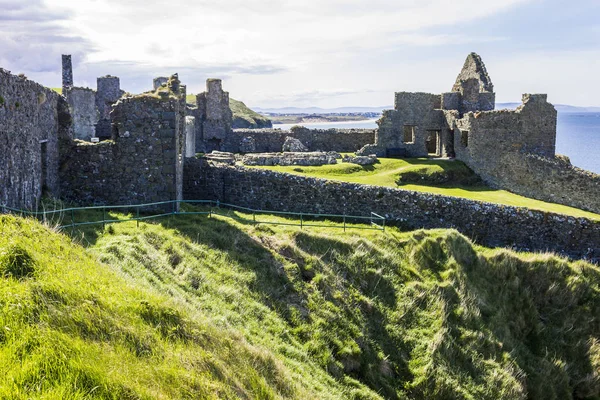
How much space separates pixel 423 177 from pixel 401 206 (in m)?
8.77

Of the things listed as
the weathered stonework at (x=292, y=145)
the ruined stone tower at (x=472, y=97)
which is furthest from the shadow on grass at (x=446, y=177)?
the weathered stonework at (x=292, y=145)

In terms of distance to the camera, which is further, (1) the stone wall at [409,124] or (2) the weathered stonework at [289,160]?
(1) the stone wall at [409,124]

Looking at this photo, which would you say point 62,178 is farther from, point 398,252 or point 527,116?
point 527,116

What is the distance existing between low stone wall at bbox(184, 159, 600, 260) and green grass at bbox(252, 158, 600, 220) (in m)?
4.21

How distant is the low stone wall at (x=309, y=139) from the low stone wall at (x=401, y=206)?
15101 mm

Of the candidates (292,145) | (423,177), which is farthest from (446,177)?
(292,145)

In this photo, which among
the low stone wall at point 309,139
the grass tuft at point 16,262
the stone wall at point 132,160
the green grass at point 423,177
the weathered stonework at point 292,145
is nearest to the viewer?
the grass tuft at point 16,262

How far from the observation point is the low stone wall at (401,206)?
19.1m

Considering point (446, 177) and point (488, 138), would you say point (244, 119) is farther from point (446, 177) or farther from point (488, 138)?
point (488, 138)

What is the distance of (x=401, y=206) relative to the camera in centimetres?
1983

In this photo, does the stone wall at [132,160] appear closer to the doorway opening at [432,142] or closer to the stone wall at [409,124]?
the stone wall at [409,124]

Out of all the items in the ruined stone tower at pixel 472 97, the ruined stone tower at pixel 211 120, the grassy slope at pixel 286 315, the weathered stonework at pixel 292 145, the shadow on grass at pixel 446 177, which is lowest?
the grassy slope at pixel 286 315

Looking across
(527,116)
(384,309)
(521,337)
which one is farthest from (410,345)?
(527,116)

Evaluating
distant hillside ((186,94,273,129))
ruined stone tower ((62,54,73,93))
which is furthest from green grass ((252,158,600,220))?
distant hillside ((186,94,273,129))
